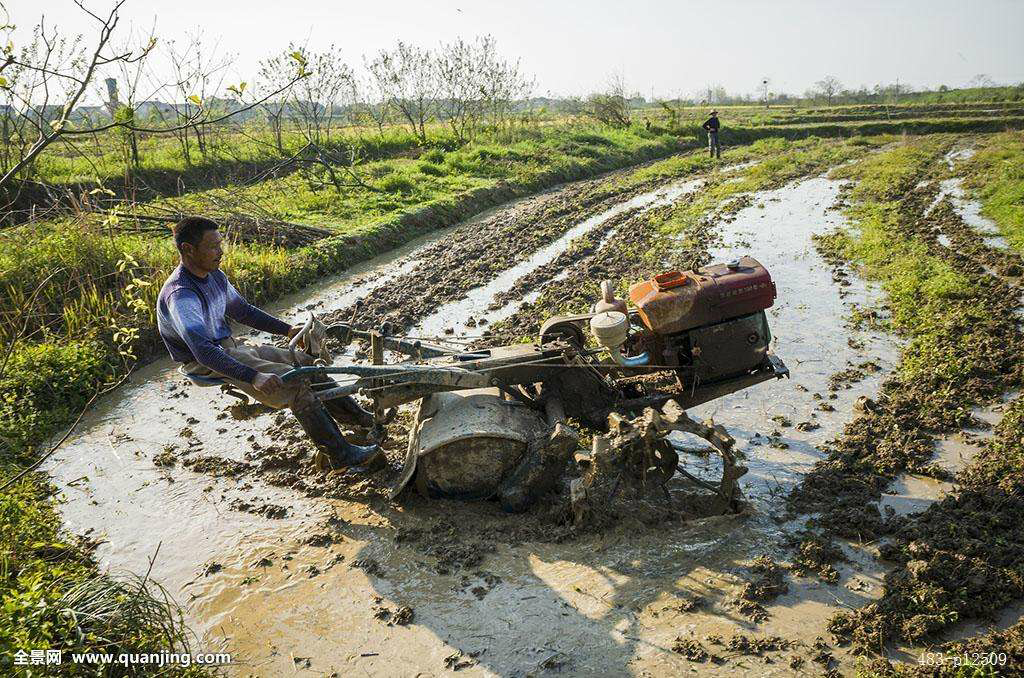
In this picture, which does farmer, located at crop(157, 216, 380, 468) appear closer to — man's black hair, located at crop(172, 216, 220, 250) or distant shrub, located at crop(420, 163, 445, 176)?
man's black hair, located at crop(172, 216, 220, 250)

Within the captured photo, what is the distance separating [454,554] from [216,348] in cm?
191

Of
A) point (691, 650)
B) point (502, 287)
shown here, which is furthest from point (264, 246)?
point (691, 650)

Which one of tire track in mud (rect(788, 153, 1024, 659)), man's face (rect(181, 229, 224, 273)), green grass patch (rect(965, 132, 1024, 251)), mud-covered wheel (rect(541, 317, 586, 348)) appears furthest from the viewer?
green grass patch (rect(965, 132, 1024, 251))

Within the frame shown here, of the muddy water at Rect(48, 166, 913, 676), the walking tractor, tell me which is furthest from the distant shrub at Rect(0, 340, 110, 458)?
the walking tractor

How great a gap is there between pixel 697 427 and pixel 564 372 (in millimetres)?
1038

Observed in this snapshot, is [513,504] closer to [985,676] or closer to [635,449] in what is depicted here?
Answer: [635,449]

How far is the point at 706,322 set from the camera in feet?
16.1

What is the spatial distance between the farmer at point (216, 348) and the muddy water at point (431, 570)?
63 centimetres

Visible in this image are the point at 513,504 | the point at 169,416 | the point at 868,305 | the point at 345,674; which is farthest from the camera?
the point at 868,305

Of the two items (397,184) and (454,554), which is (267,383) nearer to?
(454,554)

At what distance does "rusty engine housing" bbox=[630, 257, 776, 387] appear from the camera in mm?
4883

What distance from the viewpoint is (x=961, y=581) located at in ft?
11.8

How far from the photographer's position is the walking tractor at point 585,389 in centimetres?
443

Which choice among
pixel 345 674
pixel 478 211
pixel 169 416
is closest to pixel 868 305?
pixel 345 674
